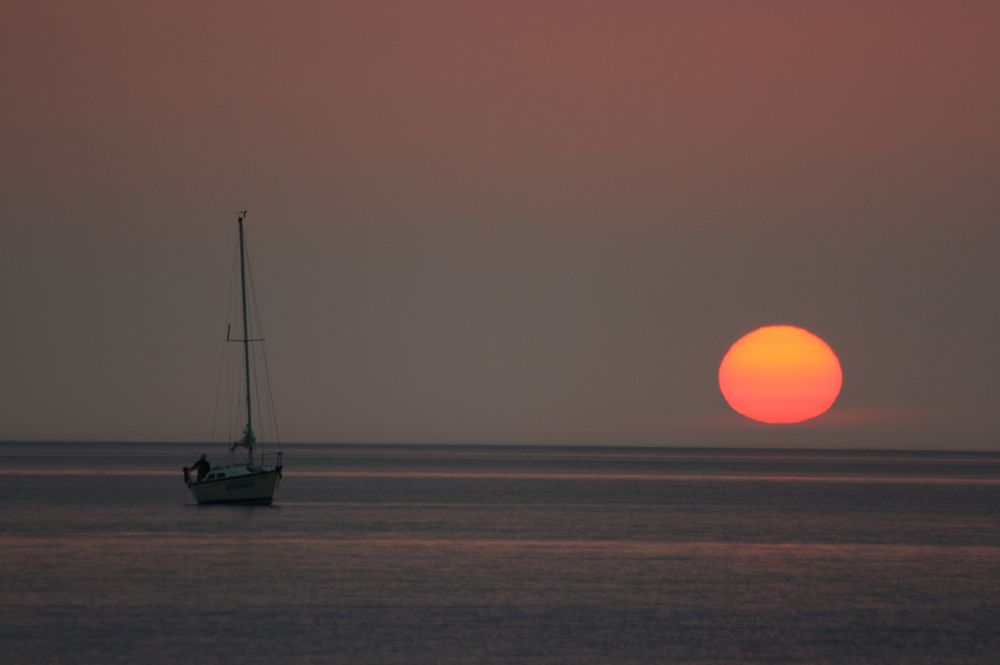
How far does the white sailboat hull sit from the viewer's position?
9200 cm

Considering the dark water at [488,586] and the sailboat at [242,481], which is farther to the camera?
the sailboat at [242,481]

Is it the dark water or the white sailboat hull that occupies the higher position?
the white sailboat hull

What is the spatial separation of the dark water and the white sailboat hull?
1276 millimetres

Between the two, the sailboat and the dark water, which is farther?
the sailboat

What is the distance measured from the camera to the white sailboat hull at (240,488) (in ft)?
302

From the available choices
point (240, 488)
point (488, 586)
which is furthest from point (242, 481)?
point (488, 586)

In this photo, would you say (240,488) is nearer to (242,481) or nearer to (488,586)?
(242,481)

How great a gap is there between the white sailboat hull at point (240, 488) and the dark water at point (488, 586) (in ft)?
4.19

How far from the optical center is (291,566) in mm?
58375

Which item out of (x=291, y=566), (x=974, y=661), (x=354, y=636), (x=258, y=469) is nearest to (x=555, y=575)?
(x=291, y=566)

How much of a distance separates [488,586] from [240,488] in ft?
146

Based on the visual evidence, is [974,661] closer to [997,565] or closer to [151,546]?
[997,565]

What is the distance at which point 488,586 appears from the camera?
51.9 meters

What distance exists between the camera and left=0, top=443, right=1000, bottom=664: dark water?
3825cm
